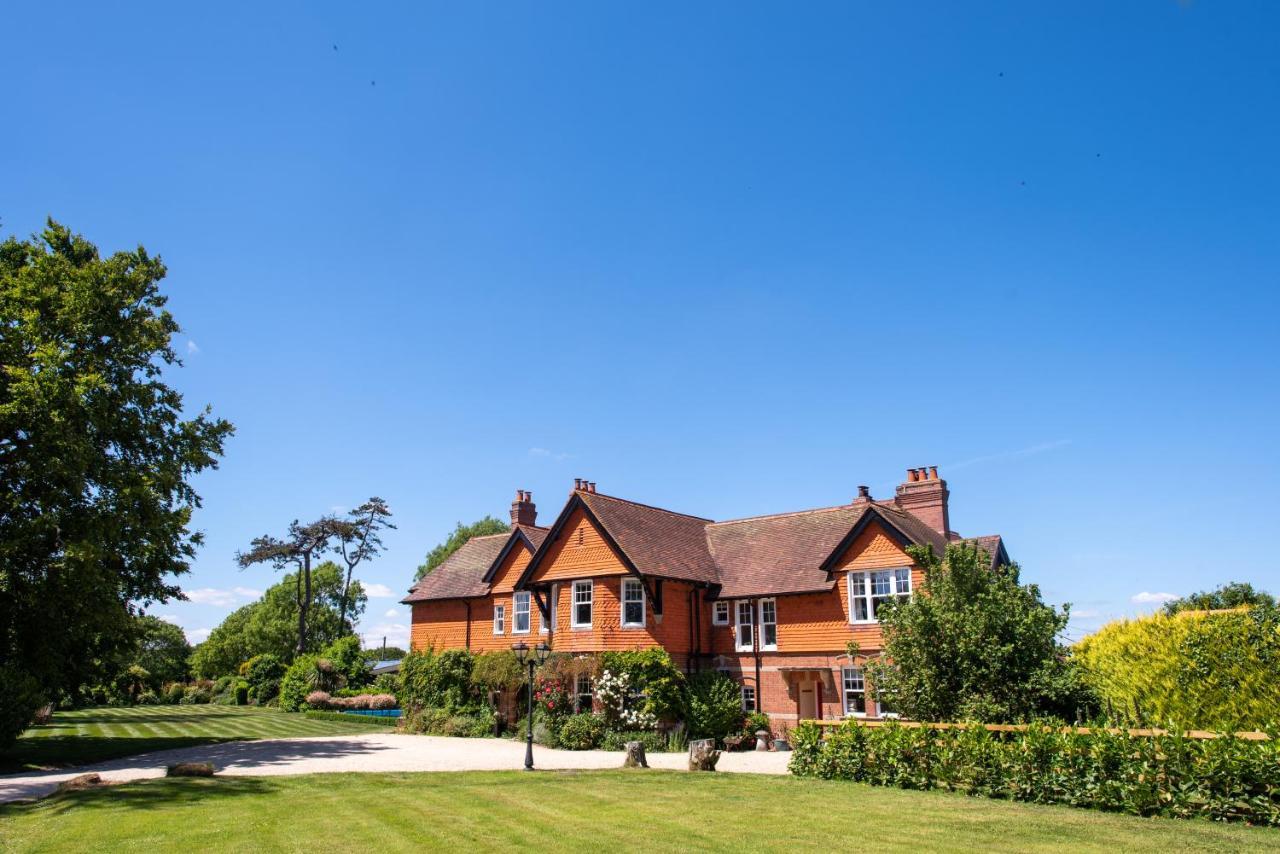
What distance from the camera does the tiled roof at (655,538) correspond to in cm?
3186

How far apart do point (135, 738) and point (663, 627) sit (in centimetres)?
2118

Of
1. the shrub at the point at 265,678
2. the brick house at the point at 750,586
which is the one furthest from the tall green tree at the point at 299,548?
the brick house at the point at 750,586

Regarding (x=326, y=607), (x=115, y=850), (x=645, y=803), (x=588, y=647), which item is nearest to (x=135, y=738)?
(x=588, y=647)

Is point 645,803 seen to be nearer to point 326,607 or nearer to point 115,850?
point 115,850

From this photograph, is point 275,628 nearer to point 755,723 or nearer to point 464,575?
point 464,575

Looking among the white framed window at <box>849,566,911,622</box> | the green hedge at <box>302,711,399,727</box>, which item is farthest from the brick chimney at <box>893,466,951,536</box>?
the green hedge at <box>302,711,399,727</box>

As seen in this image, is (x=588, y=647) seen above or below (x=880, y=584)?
below

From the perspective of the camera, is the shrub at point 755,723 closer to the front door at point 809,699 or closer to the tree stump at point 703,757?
the front door at point 809,699

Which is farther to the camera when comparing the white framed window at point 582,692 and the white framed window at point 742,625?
the white framed window at point 742,625

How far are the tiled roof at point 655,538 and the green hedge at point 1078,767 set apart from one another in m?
13.2

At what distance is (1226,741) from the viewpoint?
13469 millimetres

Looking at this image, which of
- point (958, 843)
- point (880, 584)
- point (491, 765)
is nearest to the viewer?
point (958, 843)

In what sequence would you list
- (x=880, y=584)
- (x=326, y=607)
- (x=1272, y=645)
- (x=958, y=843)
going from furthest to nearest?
1. (x=326, y=607)
2. (x=880, y=584)
3. (x=1272, y=645)
4. (x=958, y=843)

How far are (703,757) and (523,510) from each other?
2148 cm
